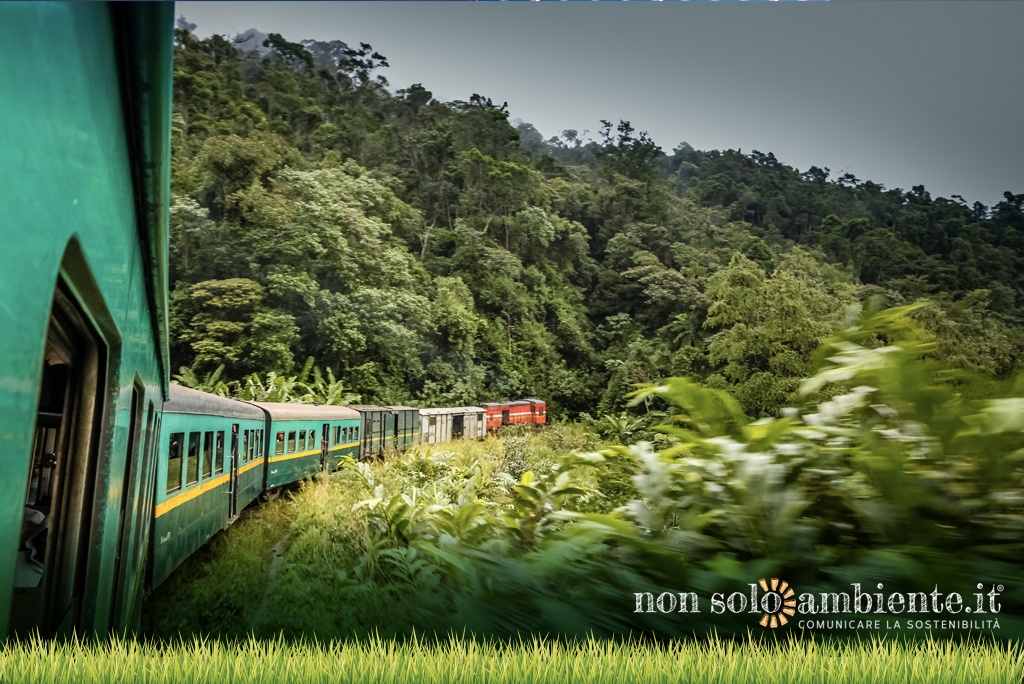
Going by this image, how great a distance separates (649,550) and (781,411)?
1.39 ft

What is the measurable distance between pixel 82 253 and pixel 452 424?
1798 mm

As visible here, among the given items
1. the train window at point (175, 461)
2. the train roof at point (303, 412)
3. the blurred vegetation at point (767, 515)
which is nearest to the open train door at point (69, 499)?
the blurred vegetation at point (767, 515)

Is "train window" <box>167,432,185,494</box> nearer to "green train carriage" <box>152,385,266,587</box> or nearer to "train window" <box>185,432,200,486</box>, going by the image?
"green train carriage" <box>152,385,266,587</box>

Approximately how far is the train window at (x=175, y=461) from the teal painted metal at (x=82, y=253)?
140 cm

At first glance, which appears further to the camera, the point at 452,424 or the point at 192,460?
the point at 192,460

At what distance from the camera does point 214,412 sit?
4066 millimetres

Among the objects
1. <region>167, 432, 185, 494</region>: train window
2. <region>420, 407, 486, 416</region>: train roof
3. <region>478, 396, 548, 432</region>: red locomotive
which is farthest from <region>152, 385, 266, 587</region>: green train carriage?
<region>478, 396, 548, 432</region>: red locomotive

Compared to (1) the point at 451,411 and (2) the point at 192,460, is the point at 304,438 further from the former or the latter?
(1) the point at 451,411

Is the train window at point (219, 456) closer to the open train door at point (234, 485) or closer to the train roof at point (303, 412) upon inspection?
the open train door at point (234, 485)

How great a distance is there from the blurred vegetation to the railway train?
545mm

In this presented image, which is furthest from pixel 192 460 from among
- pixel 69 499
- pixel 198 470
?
pixel 69 499

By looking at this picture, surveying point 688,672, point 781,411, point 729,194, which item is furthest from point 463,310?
point 688,672

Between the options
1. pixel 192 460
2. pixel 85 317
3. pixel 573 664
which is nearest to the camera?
pixel 85 317

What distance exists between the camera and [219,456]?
15.3 ft
